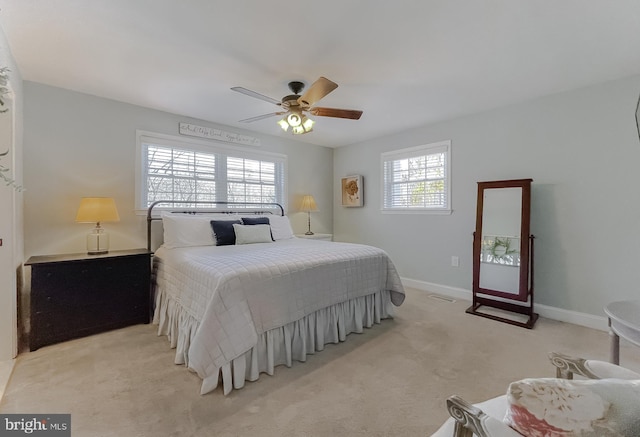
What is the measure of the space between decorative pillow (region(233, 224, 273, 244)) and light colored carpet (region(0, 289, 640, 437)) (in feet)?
4.23

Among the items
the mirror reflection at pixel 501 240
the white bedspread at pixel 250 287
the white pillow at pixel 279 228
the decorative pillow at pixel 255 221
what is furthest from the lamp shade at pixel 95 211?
the mirror reflection at pixel 501 240

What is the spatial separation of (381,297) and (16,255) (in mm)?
3358

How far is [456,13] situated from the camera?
5.99ft

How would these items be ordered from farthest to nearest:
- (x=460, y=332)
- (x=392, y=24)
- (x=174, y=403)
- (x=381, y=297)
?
(x=381, y=297) → (x=460, y=332) → (x=392, y=24) → (x=174, y=403)

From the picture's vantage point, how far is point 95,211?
2.80 m

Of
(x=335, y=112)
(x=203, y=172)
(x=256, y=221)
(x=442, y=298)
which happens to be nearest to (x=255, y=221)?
(x=256, y=221)

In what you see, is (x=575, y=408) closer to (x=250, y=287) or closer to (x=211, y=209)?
(x=250, y=287)

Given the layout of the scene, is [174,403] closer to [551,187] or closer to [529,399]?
[529,399]

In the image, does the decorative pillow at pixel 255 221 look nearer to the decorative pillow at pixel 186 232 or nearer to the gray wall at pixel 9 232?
the decorative pillow at pixel 186 232

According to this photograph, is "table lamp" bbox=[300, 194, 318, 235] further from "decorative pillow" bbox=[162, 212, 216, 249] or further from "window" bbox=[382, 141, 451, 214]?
"decorative pillow" bbox=[162, 212, 216, 249]

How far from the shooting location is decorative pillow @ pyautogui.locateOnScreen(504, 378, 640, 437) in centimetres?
63

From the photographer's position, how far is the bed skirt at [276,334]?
6.32ft

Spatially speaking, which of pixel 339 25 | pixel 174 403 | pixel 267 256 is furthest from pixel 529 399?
pixel 339 25

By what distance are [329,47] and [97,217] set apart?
270 centimetres
